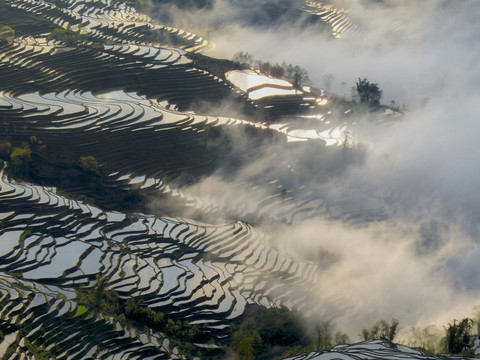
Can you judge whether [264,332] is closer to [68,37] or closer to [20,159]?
[20,159]

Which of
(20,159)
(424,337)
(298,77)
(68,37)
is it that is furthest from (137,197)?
(68,37)

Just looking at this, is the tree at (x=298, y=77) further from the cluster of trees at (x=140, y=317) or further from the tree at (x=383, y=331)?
the cluster of trees at (x=140, y=317)

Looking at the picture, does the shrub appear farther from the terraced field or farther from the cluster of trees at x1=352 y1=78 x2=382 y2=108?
the cluster of trees at x1=352 y1=78 x2=382 y2=108

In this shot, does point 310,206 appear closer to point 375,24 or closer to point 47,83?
point 47,83

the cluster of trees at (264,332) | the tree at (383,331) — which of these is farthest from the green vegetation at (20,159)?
the tree at (383,331)

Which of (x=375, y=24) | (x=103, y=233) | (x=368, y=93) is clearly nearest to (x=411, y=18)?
(x=375, y=24)
